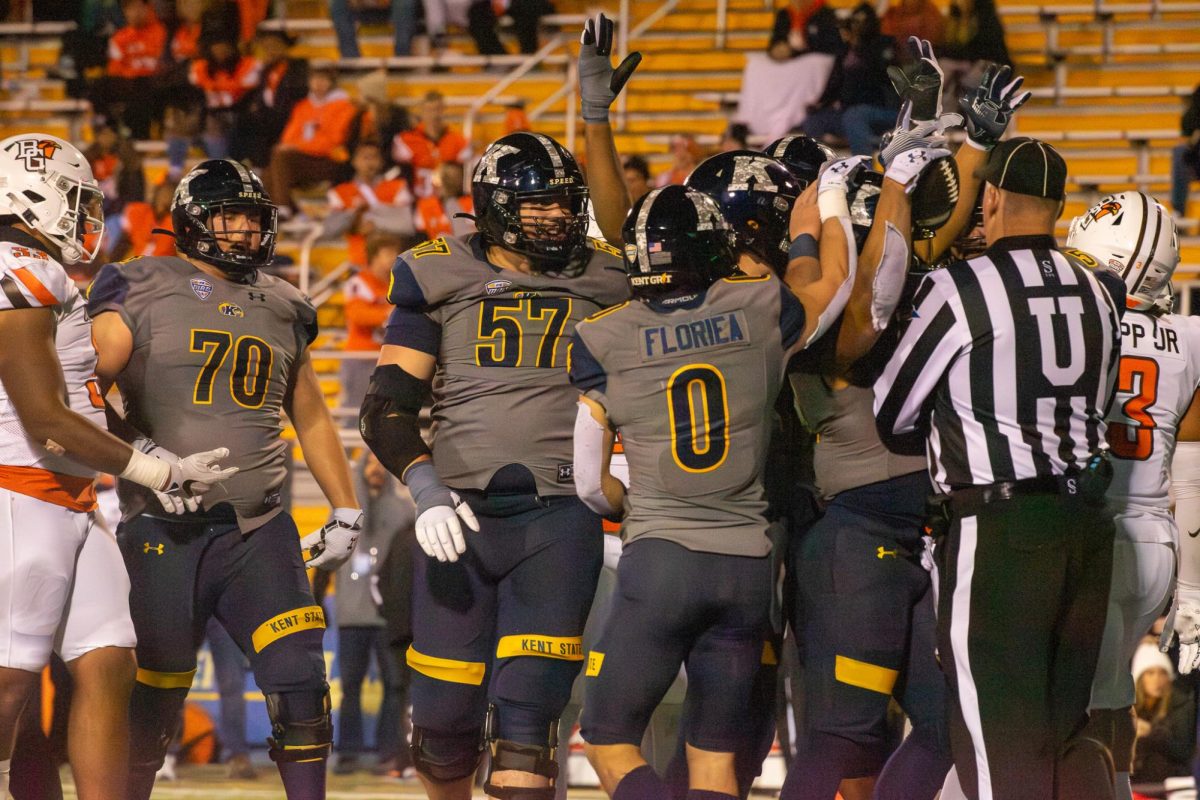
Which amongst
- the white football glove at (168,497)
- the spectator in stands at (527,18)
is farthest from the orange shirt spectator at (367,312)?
the white football glove at (168,497)

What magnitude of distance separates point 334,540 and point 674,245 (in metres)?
1.67

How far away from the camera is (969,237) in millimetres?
5188

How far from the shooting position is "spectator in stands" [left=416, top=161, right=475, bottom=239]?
11.4 metres

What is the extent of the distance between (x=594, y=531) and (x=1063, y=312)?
62.7 inches

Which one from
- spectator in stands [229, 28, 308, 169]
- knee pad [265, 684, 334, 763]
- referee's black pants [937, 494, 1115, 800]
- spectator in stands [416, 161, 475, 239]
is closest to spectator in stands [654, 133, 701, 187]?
spectator in stands [416, 161, 475, 239]

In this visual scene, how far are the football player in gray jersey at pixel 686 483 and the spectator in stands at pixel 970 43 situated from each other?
25.1ft

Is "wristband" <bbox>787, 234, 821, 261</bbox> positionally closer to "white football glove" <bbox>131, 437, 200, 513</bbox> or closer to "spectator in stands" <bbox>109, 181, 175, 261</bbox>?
"white football glove" <bbox>131, 437, 200, 513</bbox>

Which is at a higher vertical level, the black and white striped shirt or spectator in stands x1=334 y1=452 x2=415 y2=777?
the black and white striped shirt

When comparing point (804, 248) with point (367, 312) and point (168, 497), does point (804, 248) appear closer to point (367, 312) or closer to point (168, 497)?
point (168, 497)

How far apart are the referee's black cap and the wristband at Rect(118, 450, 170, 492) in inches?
102

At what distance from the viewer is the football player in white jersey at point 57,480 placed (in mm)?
4496

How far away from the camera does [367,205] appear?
12.1m

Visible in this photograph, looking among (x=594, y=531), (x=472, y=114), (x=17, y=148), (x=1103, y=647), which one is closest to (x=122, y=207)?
(x=472, y=114)

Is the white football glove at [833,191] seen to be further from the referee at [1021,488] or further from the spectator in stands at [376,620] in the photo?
the spectator in stands at [376,620]
